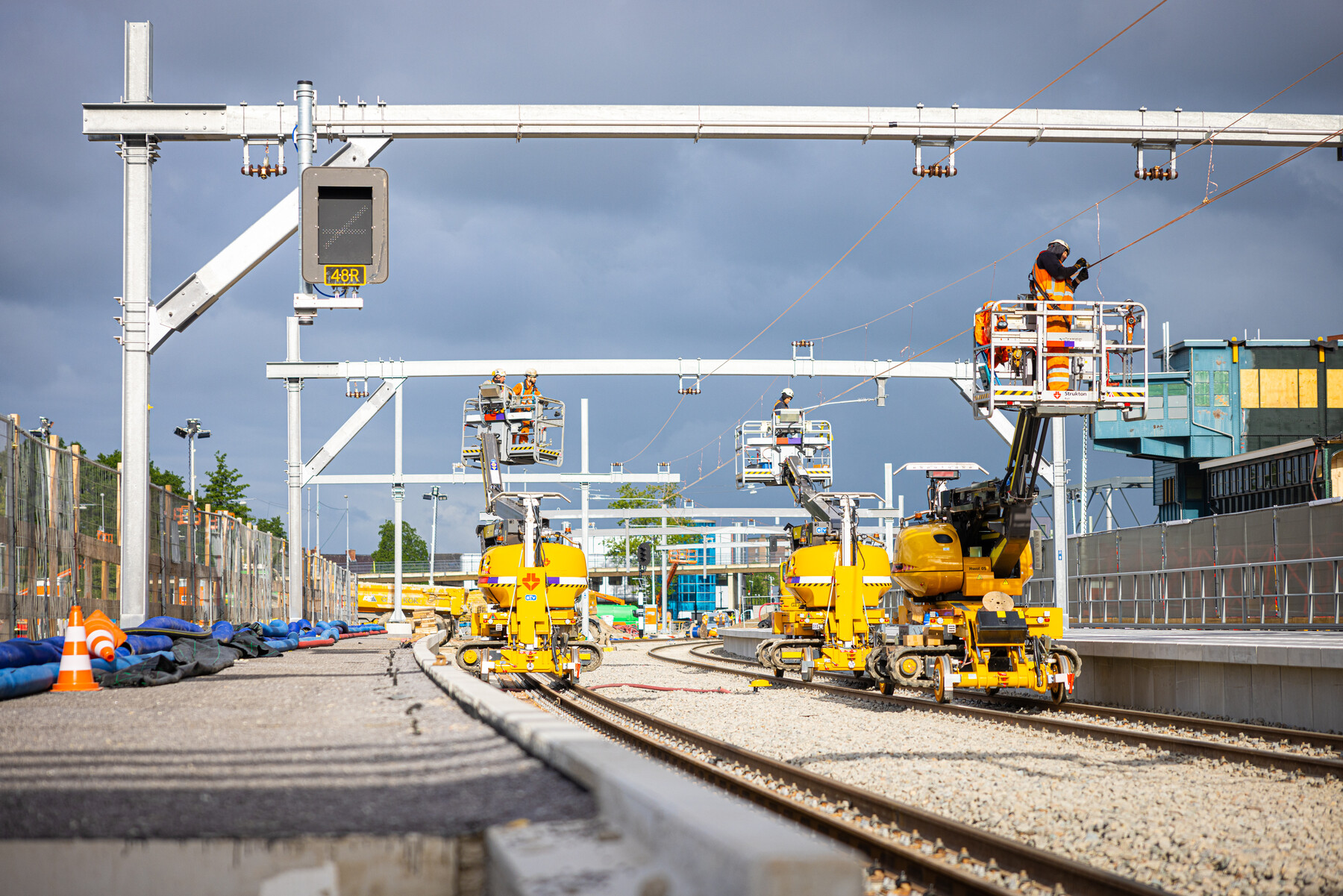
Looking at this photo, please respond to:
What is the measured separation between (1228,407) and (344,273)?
50.8 m

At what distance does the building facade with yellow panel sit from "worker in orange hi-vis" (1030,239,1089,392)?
41.5 metres

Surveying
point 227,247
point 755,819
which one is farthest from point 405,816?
point 227,247

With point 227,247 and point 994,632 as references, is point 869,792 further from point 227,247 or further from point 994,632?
point 227,247

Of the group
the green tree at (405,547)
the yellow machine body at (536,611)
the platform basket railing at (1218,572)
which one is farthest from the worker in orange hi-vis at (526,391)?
→ the green tree at (405,547)

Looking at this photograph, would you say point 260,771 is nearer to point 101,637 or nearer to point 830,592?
point 101,637

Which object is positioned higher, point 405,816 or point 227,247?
point 227,247

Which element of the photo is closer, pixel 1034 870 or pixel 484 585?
pixel 1034 870

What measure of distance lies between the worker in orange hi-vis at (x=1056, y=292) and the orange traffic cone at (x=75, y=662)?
11.2 m

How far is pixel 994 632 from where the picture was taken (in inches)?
551

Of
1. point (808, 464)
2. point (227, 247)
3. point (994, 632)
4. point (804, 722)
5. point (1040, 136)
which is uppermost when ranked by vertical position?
point (1040, 136)

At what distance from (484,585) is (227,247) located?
22.9 feet

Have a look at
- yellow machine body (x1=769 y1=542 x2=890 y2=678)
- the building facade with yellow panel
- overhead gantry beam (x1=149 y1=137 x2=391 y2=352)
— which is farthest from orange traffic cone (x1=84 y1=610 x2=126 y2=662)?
the building facade with yellow panel

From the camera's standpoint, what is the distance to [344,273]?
1286 cm

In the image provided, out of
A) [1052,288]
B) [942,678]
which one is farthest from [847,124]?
[942,678]
